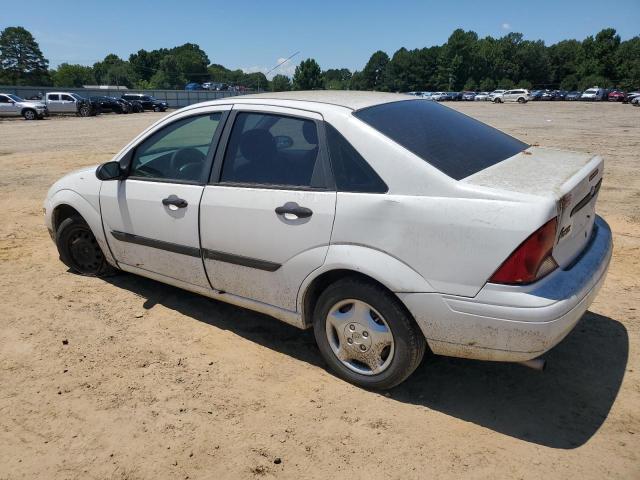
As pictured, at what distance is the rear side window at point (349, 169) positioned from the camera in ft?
8.92

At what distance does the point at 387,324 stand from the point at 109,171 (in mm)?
2511

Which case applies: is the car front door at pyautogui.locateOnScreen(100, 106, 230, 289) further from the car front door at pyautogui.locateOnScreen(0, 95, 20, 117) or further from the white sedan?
the car front door at pyautogui.locateOnScreen(0, 95, 20, 117)

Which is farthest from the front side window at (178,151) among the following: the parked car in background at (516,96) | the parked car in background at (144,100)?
the parked car in background at (516,96)

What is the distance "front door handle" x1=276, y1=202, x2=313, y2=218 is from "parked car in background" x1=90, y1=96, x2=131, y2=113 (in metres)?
38.7

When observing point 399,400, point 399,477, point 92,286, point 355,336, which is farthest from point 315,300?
point 92,286

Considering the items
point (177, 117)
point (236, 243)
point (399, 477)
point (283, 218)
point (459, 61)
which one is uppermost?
point (459, 61)

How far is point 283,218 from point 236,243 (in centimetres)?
44

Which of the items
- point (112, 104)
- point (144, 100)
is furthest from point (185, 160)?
point (144, 100)

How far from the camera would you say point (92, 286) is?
4555 millimetres

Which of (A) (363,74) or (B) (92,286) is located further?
(A) (363,74)

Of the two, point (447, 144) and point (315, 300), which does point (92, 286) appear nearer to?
point (315, 300)

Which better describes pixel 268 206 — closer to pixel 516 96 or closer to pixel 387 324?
pixel 387 324

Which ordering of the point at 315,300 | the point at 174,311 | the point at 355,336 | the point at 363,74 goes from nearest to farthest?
the point at 355,336 < the point at 315,300 < the point at 174,311 < the point at 363,74

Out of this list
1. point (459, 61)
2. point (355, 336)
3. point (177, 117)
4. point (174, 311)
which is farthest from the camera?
point (459, 61)
